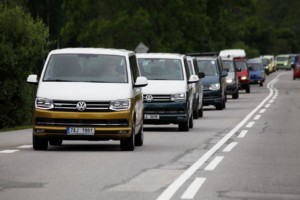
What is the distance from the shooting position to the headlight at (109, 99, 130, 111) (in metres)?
18.8

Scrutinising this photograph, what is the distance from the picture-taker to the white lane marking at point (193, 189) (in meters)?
11.9

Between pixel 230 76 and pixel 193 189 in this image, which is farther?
pixel 230 76

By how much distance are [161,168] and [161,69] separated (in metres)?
12.1

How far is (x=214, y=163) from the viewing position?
54.8ft

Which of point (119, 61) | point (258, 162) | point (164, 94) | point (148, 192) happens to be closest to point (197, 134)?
point (164, 94)

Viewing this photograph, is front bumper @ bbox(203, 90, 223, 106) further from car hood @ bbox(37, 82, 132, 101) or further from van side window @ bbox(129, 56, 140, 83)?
car hood @ bbox(37, 82, 132, 101)

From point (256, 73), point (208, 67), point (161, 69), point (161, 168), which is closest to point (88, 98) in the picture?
point (161, 168)

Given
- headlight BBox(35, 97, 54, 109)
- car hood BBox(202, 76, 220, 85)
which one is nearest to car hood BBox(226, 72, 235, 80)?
car hood BBox(202, 76, 220, 85)

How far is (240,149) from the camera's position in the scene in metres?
20.3

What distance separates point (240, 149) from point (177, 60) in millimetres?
7940

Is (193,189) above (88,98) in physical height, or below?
below

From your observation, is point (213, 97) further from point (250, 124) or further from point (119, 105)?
point (119, 105)

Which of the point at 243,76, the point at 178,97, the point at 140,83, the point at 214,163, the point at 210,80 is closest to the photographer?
the point at 214,163

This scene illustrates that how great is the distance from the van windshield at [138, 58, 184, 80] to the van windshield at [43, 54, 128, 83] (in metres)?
6.90
